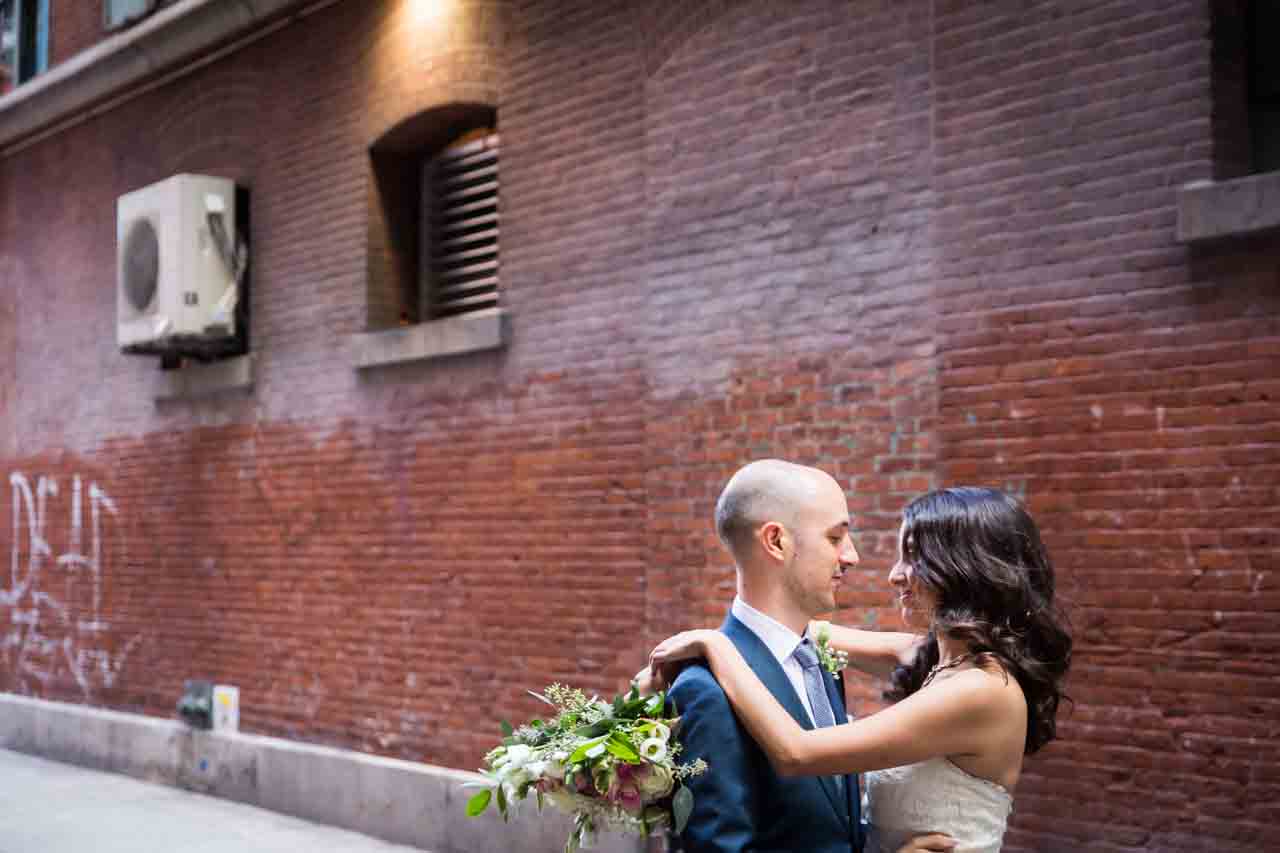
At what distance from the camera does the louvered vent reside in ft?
32.8

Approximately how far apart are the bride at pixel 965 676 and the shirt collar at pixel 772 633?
0.45 feet

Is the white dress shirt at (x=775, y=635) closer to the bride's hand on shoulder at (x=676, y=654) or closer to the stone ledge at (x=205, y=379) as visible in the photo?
the bride's hand on shoulder at (x=676, y=654)

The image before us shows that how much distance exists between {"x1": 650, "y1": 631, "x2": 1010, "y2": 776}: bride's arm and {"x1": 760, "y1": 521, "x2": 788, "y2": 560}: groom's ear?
0.23m

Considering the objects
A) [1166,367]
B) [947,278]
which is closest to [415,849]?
[947,278]

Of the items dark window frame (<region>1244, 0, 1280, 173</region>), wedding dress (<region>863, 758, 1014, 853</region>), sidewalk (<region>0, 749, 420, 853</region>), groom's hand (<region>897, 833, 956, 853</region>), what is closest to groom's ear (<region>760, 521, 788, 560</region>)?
wedding dress (<region>863, 758, 1014, 853</region>)

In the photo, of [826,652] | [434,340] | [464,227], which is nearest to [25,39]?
[464,227]

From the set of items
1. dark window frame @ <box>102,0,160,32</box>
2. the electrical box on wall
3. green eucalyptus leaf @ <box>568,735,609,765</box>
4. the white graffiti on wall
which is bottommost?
the electrical box on wall

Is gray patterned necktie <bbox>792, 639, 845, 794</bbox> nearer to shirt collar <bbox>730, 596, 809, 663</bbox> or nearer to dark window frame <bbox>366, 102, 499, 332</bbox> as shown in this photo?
shirt collar <bbox>730, 596, 809, 663</bbox>

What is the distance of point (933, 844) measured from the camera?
344 centimetres

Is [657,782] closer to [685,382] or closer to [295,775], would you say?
[685,382]

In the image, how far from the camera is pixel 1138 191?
20.0ft

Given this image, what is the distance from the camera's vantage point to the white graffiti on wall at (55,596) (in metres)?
13.3

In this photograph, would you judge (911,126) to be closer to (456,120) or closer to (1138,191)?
(1138,191)

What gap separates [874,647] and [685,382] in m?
3.95
